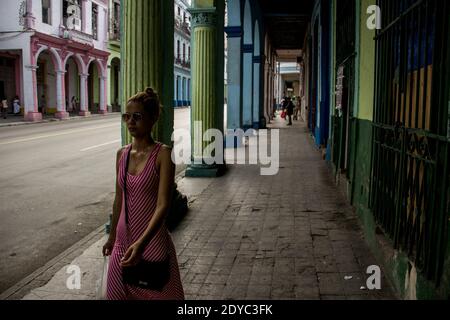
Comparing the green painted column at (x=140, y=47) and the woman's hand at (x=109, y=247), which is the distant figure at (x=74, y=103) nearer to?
the green painted column at (x=140, y=47)

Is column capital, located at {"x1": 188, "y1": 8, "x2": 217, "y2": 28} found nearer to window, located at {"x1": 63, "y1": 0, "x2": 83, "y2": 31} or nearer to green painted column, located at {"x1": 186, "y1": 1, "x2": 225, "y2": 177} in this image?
green painted column, located at {"x1": 186, "y1": 1, "x2": 225, "y2": 177}

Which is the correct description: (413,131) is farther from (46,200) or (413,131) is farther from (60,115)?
(60,115)

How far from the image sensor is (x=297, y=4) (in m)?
18.6

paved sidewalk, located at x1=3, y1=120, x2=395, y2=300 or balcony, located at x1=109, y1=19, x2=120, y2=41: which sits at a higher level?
balcony, located at x1=109, y1=19, x2=120, y2=41

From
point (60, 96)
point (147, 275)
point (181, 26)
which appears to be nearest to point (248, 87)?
point (60, 96)

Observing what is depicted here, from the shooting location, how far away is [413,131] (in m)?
3.59

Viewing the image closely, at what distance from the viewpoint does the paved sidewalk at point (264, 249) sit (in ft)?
13.7

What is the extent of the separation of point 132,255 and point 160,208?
0.94 ft

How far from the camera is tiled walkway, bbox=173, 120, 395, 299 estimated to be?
166 inches

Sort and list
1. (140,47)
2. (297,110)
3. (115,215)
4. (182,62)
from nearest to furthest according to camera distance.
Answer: (115,215) → (140,47) → (297,110) → (182,62)

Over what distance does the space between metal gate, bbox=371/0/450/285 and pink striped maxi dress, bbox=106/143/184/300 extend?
1.65 metres

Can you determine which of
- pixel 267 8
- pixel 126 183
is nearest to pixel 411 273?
pixel 126 183

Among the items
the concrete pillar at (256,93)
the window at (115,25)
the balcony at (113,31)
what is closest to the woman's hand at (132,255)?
the concrete pillar at (256,93)

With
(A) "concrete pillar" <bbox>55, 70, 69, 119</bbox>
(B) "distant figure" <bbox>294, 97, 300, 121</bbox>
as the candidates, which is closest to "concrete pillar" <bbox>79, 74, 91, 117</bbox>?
(A) "concrete pillar" <bbox>55, 70, 69, 119</bbox>
